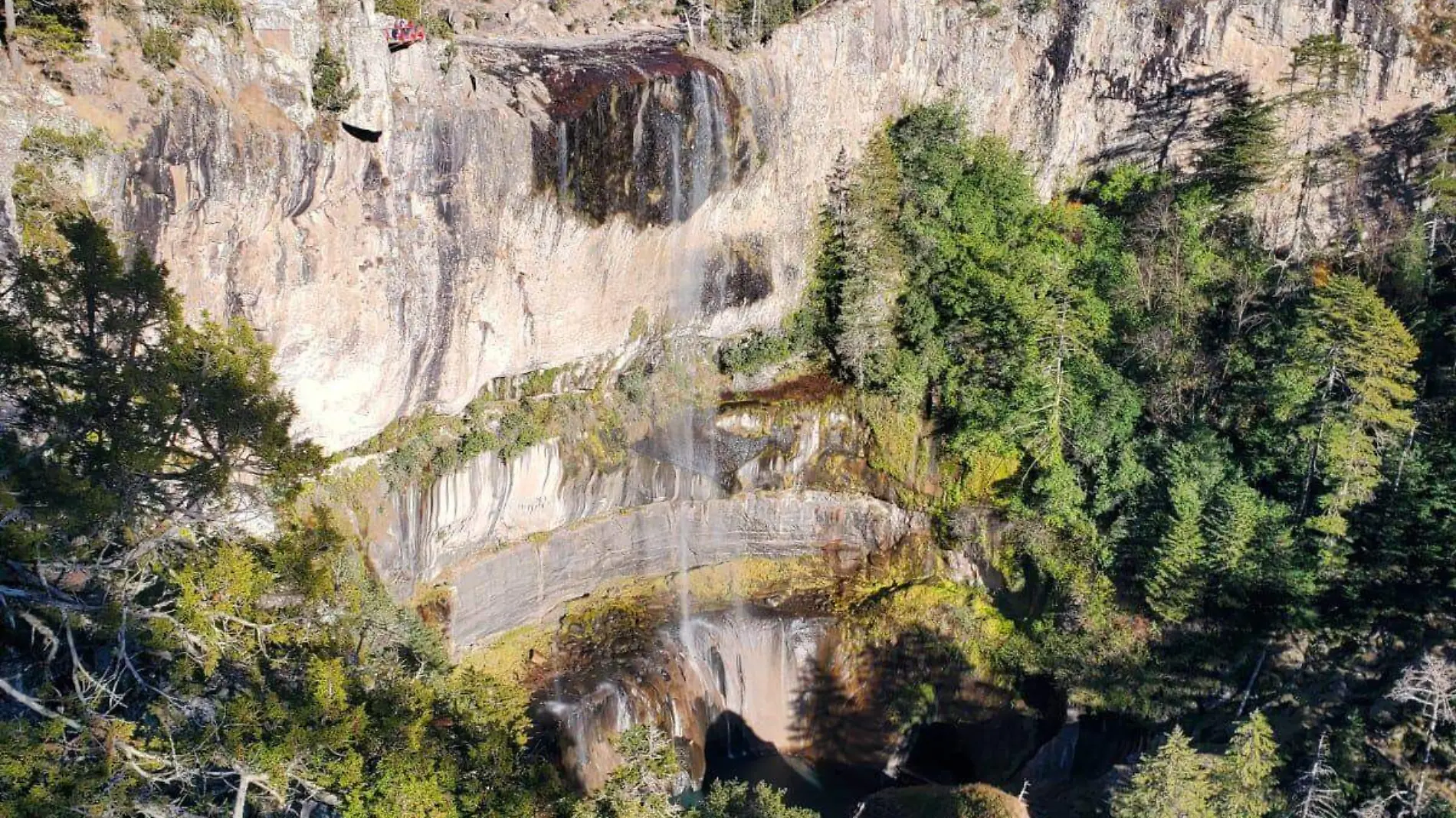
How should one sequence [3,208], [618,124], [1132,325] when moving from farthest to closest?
[1132,325]
[618,124]
[3,208]

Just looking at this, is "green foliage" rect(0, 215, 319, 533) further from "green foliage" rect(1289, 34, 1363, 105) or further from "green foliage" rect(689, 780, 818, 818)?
"green foliage" rect(1289, 34, 1363, 105)

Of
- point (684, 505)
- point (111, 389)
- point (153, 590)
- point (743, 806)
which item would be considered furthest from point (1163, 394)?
point (111, 389)

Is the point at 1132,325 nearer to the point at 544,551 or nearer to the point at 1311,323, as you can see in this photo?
the point at 1311,323

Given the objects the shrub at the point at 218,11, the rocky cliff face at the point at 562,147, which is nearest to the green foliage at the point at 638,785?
the rocky cliff face at the point at 562,147

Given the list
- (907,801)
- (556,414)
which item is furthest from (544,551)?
(907,801)

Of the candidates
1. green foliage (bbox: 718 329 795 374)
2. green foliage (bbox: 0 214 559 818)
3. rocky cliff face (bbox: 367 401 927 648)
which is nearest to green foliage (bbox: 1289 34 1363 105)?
rocky cliff face (bbox: 367 401 927 648)

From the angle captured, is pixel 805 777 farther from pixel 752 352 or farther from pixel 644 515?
pixel 752 352

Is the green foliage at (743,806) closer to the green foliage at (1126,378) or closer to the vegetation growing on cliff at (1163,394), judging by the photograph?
the vegetation growing on cliff at (1163,394)
